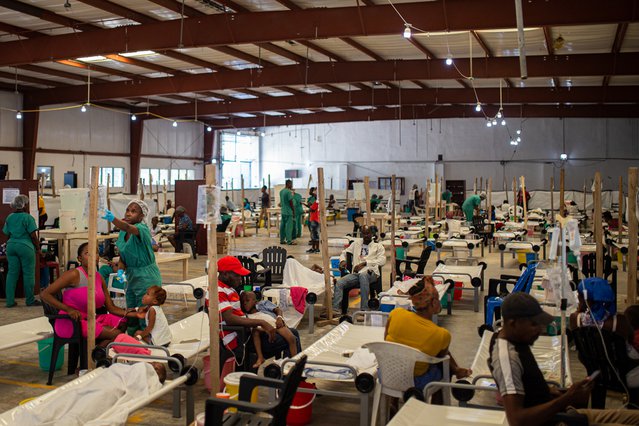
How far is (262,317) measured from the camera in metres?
A: 5.83

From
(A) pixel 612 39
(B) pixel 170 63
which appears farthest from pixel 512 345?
(B) pixel 170 63

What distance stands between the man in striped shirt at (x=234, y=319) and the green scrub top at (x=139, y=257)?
52.9 inches

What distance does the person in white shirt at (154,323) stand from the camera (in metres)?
5.75

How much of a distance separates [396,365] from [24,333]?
3956 millimetres

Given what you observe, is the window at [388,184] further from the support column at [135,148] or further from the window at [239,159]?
the support column at [135,148]

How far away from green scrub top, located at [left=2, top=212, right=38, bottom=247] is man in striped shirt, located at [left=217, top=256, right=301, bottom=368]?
16.3 ft

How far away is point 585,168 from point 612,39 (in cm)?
1720

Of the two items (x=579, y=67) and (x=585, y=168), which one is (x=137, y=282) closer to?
(x=579, y=67)

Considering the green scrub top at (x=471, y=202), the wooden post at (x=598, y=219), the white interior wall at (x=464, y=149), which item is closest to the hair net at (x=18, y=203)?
the wooden post at (x=598, y=219)

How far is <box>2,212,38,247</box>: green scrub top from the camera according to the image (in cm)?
923

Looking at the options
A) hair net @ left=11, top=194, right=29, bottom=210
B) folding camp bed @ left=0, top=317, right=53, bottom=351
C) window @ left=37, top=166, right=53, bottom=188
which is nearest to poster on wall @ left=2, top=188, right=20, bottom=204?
hair net @ left=11, top=194, right=29, bottom=210

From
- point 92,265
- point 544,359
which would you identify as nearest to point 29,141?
point 92,265

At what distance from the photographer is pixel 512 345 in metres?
3.17

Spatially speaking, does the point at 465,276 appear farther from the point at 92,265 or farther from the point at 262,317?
the point at 92,265
